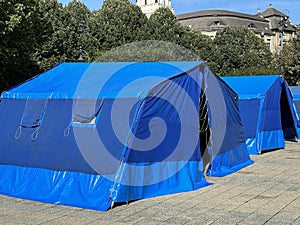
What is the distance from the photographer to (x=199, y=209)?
22.1ft

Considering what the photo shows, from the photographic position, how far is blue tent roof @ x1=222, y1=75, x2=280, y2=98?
46.8ft

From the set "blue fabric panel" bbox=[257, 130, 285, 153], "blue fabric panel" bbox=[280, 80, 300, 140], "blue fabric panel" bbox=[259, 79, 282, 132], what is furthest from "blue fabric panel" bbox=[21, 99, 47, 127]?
"blue fabric panel" bbox=[280, 80, 300, 140]

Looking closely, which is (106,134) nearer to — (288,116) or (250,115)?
(250,115)

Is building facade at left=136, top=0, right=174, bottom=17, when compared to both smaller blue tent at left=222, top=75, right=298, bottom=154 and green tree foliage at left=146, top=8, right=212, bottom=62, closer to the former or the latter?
green tree foliage at left=146, top=8, right=212, bottom=62

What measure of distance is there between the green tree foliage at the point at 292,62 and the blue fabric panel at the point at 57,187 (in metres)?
25.4

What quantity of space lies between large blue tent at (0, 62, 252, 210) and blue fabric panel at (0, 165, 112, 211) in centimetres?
2

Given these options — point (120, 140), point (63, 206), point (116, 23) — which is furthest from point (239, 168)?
point (116, 23)

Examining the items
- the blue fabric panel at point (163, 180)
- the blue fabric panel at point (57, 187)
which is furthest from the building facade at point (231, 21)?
the blue fabric panel at point (57, 187)

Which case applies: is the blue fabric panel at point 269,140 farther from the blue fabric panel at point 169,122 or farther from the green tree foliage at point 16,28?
the green tree foliage at point 16,28

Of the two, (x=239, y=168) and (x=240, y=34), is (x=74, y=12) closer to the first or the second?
(x=240, y=34)

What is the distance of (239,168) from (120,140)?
4259 millimetres

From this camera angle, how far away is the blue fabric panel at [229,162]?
9.60 m

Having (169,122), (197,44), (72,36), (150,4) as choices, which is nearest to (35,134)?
(169,122)

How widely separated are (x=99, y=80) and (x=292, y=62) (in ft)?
80.0
